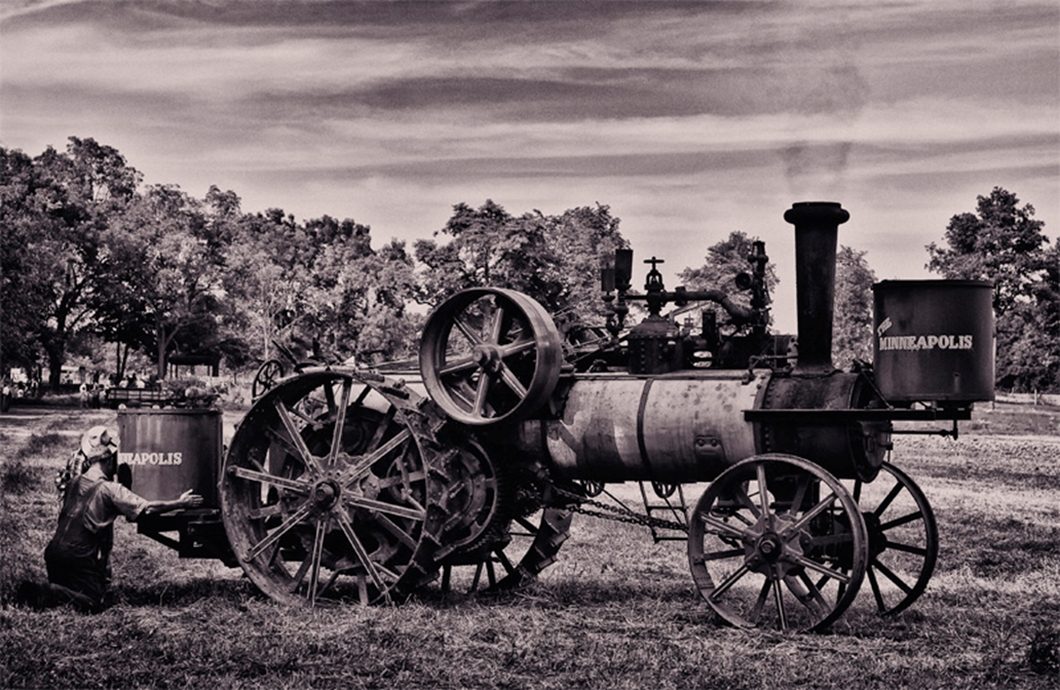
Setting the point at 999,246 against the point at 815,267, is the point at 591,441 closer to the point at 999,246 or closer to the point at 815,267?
the point at 815,267

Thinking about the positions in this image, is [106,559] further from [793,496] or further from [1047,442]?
[1047,442]

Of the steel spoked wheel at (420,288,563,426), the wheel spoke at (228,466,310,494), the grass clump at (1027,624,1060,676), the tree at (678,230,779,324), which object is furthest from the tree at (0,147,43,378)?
the grass clump at (1027,624,1060,676)

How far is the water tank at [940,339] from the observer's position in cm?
959

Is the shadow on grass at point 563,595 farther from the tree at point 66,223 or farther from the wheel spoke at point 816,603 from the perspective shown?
the tree at point 66,223

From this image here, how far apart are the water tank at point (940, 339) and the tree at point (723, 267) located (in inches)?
1985

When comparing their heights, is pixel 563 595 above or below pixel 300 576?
below

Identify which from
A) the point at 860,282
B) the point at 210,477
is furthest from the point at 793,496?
the point at 860,282

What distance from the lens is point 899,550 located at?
13.3 m

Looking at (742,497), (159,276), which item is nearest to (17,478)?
(742,497)

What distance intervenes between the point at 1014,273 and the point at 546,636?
227ft

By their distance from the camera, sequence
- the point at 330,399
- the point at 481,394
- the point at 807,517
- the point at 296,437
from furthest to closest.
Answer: the point at 330,399 < the point at 296,437 < the point at 481,394 < the point at 807,517

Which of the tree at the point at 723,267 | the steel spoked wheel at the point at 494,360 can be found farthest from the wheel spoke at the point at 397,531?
the tree at the point at 723,267

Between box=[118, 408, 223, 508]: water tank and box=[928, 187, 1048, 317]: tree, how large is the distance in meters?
65.0

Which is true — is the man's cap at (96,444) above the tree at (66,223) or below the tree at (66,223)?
below
